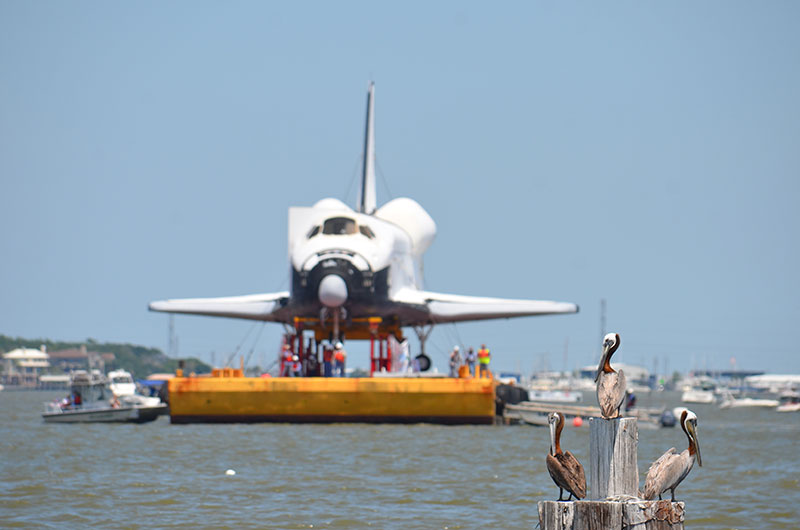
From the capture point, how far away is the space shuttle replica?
33781 mm

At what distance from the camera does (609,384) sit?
29.2 ft

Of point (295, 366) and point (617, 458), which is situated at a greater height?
point (295, 366)

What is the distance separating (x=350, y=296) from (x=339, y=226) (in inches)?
90.2

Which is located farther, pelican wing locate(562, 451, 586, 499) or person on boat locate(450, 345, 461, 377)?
person on boat locate(450, 345, 461, 377)

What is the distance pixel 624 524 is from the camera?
8367 millimetres

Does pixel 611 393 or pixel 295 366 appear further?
pixel 295 366

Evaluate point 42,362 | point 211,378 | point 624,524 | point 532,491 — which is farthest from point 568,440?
point 42,362

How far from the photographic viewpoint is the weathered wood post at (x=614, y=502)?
8367mm

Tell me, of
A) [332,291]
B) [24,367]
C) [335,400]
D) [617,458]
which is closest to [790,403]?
[332,291]

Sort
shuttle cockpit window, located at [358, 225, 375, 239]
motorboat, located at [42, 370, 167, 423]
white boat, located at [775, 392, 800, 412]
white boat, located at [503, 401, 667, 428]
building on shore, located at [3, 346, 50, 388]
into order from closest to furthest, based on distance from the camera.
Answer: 1. white boat, located at [503, 401, 667, 428]
2. shuttle cockpit window, located at [358, 225, 375, 239]
3. motorboat, located at [42, 370, 167, 423]
4. white boat, located at [775, 392, 800, 412]
5. building on shore, located at [3, 346, 50, 388]

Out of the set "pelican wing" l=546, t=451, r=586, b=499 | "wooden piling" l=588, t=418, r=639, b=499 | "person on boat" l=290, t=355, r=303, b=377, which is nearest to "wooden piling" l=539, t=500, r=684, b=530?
"wooden piling" l=588, t=418, r=639, b=499

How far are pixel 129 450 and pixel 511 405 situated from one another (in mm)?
13445

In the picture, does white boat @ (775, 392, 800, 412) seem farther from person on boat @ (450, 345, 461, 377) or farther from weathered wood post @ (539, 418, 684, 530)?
weathered wood post @ (539, 418, 684, 530)

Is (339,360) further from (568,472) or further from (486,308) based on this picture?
(568,472)
